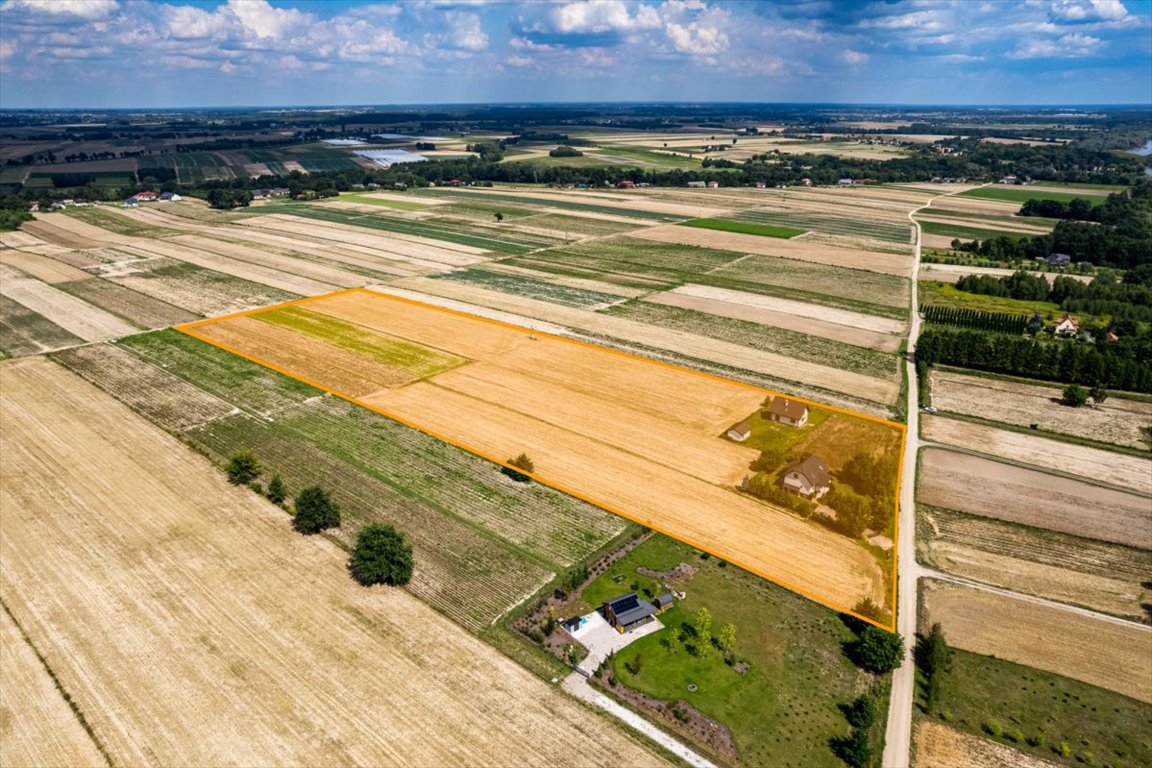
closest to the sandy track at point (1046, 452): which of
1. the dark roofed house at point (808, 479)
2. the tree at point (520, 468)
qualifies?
the dark roofed house at point (808, 479)

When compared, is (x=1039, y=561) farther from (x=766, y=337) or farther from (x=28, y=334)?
(x=28, y=334)

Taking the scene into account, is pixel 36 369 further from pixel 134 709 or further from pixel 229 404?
pixel 134 709

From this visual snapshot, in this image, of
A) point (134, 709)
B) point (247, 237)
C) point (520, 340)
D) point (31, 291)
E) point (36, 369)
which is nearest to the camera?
point (134, 709)

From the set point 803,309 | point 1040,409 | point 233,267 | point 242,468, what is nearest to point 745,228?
point 803,309

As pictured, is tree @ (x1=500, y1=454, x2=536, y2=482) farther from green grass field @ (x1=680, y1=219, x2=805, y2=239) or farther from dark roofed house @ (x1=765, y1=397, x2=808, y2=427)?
green grass field @ (x1=680, y1=219, x2=805, y2=239)

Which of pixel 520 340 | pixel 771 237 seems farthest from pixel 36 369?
pixel 771 237

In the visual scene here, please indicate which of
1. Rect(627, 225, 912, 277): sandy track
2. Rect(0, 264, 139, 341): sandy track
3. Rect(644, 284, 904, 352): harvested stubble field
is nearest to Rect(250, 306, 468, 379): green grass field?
Rect(0, 264, 139, 341): sandy track
